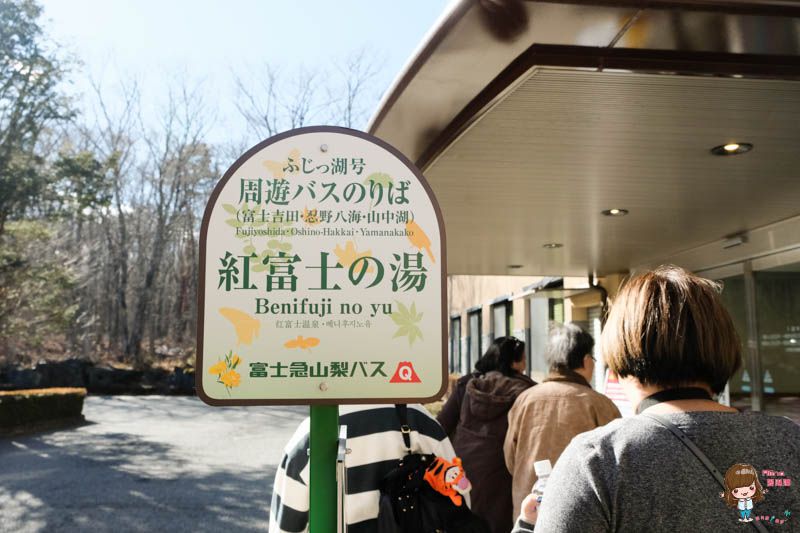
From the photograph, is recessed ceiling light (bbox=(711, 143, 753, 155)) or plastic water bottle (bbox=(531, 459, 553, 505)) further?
recessed ceiling light (bbox=(711, 143, 753, 155))

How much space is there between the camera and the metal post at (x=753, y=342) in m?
7.35

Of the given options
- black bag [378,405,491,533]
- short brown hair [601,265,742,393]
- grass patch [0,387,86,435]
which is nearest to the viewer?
short brown hair [601,265,742,393]

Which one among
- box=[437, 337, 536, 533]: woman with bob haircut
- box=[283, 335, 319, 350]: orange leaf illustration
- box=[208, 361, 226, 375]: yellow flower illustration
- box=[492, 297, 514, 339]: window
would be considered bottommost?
box=[437, 337, 536, 533]: woman with bob haircut

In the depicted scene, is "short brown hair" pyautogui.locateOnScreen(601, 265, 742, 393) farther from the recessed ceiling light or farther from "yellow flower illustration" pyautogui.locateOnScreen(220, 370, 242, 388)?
the recessed ceiling light

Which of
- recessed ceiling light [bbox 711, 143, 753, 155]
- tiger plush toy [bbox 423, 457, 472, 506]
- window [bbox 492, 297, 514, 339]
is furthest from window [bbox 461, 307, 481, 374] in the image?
tiger plush toy [bbox 423, 457, 472, 506]

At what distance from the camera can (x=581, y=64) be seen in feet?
10.5

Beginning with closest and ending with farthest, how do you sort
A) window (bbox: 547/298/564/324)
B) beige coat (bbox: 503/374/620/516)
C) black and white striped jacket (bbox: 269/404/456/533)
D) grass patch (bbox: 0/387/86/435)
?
black and white striped jacket (bbox: 269/404/456/533), beige coat (bbox: 503/374/620/516), window (bbox: 547/298/564/324), grass patch (bbox: 0/387/86/435)

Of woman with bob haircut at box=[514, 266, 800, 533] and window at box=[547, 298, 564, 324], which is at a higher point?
window at box=[547, 298, 564, 324]

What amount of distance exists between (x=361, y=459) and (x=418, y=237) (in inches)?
34.1

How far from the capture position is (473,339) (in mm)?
21375

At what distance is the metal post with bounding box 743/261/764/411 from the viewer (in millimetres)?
7352

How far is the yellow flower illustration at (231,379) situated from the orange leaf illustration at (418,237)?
1.68ft

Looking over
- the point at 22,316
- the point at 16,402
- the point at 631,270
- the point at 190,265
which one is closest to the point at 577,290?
the point at 631,270

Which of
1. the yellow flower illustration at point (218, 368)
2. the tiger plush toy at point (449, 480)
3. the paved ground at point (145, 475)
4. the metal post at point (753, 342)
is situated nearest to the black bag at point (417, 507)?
the tiger plush toy at point (449, 480)
